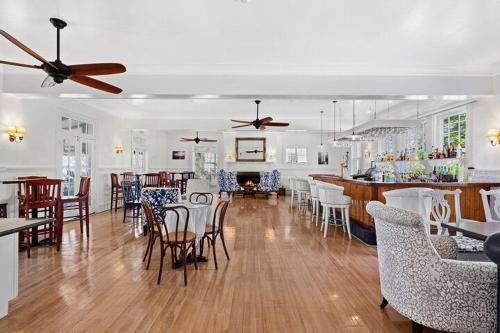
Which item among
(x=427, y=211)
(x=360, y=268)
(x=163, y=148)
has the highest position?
(x=163, y=148)

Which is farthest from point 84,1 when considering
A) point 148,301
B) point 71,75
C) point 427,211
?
point 427,211

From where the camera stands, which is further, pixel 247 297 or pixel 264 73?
pixel 264 73

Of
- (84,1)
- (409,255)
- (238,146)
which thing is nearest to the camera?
(409,255)

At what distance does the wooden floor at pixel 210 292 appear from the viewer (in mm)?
2436

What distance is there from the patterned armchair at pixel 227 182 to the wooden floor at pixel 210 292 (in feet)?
23.4

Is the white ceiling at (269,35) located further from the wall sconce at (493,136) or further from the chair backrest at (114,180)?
the chair backrest at (114,180)

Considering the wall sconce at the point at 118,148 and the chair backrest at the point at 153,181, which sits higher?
the wall sconce at the point at 118,148

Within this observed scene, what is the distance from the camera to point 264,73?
5316 mm

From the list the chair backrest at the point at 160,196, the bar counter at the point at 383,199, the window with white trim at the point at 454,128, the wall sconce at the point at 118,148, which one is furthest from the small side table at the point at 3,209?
the window with white trim at the point at 454,128

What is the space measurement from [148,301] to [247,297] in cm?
96

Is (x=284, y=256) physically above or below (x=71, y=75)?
below

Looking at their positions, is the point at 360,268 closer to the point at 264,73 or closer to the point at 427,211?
the point at 427,211

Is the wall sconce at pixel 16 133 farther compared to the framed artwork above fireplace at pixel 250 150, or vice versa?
the framed artwork above fireplace at pixel 250 150

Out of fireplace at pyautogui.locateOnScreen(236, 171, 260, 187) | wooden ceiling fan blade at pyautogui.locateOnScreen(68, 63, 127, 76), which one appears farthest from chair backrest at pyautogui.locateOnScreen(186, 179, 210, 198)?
fireplace at pyautogui.locateOnScreen(236, 171, 260, 187)
